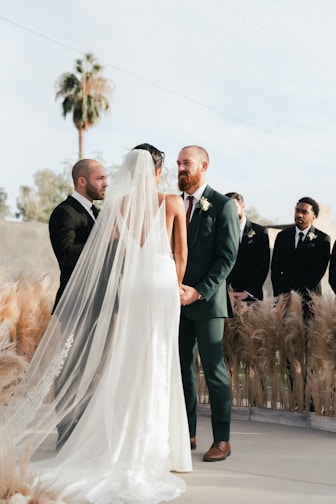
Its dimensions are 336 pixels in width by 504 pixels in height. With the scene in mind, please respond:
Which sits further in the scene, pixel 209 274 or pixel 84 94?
pixel 84 94

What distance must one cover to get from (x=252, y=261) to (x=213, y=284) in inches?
91.6

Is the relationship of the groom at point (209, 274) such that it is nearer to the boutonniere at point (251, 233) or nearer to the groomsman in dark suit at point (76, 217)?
the groomsman in dark suit at point (76, 217)

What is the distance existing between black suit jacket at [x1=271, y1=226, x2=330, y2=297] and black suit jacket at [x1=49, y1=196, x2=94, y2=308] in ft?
8.80

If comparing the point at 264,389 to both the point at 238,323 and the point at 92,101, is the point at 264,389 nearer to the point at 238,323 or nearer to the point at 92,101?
the point at 238,323

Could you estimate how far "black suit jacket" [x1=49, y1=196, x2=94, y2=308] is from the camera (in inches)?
214

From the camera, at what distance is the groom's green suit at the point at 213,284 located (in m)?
5.50

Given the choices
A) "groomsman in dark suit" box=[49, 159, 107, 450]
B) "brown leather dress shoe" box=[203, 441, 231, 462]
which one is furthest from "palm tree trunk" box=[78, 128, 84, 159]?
"brown leather dress shoe" box=[203, 441, 231, 462]

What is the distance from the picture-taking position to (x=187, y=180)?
18.5 ft

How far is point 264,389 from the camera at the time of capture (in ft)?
23.3

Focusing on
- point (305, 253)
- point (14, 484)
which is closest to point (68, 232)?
Result: point (14, 484)

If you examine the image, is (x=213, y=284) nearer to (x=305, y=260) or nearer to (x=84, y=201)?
(x=84, y=201)

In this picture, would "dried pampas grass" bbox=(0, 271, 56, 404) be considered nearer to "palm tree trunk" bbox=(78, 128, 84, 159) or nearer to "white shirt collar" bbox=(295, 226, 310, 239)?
"white shirt collar" bbox=(295, 226, 310, 239)

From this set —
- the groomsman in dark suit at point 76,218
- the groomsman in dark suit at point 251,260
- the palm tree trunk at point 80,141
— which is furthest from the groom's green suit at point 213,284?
the palm tree trunk at point 80,141

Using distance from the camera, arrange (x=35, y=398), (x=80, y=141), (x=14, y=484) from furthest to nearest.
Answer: (x=80, y=141) → (x=35, y=398) → (x=14, y=484)
